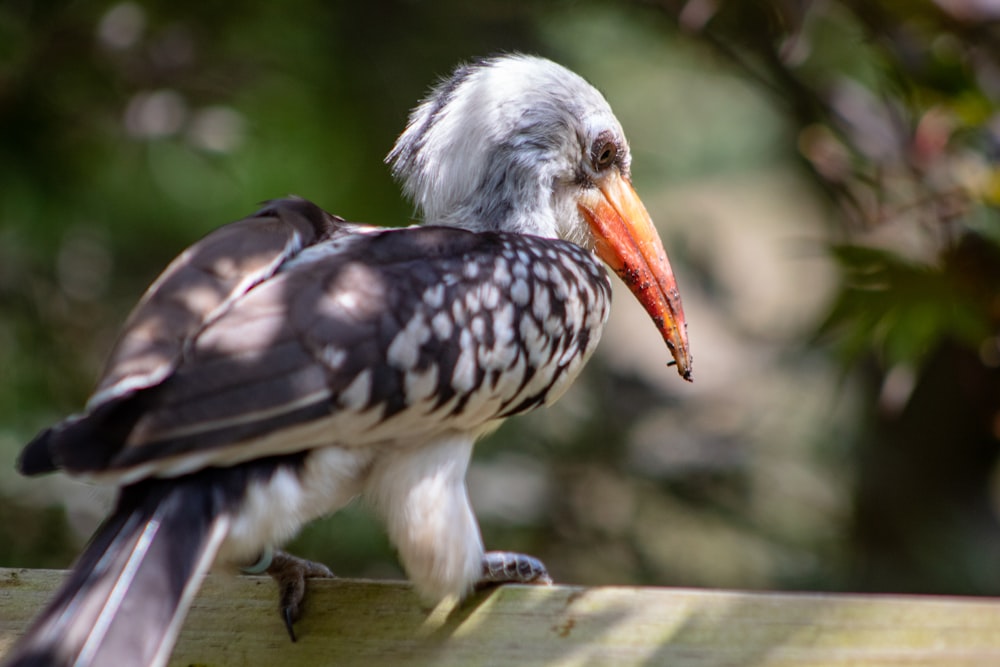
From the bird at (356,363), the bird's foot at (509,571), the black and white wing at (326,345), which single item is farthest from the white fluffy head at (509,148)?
the bird's foot at (509,571)

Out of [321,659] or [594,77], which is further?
[594,77]

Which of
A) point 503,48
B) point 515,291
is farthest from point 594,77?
point 515,291

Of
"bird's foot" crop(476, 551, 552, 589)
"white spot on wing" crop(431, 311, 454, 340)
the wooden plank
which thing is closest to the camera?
the wooden plank

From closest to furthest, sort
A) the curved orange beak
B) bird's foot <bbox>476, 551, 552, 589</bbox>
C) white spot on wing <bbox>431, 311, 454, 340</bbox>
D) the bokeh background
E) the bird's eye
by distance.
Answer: white spot on wing <bbox>431, 311, 454, 340</bbox>, bird's foot <bbox>476, 551, 552, 589</bbox>, the curved orange beak, the bird's eye, the bokeh background

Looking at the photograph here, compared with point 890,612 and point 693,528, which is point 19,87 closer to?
point 693,528

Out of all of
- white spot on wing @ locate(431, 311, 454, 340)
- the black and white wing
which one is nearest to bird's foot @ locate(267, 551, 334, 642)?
the black and white wing

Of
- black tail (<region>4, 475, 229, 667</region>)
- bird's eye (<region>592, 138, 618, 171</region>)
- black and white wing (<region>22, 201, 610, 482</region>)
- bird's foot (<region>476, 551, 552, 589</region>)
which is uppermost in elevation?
bird's eye (<region>592, 138, 618, 171</region>)

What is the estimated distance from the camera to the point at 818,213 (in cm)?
545

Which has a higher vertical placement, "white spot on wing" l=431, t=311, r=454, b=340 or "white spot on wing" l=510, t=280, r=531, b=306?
"white spot on wing" l=510, t=280, r=531, b=306

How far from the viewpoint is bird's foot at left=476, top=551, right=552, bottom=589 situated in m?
2.17

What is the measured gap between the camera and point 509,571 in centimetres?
229

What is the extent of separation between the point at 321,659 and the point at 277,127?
8.80 feet

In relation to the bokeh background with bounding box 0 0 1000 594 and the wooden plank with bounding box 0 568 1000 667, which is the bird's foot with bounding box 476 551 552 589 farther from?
the bokeh background with bounding box 0 0 1000 594

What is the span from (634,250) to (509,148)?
14.3 inches
